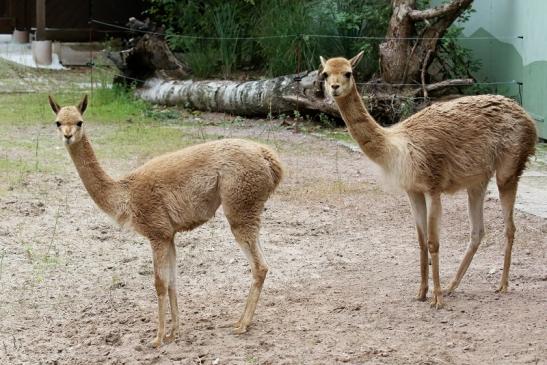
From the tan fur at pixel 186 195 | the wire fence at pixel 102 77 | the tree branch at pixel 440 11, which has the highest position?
the tree branch at pixel 440 11

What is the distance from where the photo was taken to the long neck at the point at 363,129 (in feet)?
18.9

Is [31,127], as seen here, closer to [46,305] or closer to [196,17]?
[196,17]

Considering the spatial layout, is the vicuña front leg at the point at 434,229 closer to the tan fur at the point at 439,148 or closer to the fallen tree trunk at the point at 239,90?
the tan fur at the point at 439,148

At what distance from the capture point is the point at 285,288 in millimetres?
6133

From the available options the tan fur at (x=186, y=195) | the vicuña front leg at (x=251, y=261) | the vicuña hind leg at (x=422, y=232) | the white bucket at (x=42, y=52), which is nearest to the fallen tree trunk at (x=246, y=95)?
the white bucket at (x=42, y=52)

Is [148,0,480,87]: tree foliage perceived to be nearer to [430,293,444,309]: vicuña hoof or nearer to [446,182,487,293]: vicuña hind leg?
[446,182,487,293]: vicuña hind leg

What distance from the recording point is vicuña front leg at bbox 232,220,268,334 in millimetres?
5191

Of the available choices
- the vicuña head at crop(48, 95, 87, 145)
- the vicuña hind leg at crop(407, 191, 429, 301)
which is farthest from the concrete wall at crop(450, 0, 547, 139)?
the vicuña head at crop(48, 95, 87, 145)

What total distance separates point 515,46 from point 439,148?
678cm

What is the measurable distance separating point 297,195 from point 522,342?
13.3 feet

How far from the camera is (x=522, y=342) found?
4844 mm

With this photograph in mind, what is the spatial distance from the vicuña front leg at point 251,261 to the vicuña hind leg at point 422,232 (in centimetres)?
110

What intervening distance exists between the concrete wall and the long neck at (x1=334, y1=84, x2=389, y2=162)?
5846mm

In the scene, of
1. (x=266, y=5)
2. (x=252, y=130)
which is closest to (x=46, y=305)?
(x=252, y=130)
